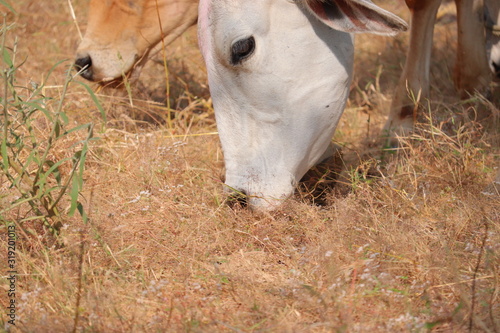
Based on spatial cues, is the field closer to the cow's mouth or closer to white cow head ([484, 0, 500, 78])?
the cow's mouth

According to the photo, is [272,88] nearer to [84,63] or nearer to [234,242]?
[234,242]

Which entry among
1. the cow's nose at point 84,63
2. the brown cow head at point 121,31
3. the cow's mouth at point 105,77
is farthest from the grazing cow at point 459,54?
the cow's nose at point 84,63

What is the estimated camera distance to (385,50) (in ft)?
17.7

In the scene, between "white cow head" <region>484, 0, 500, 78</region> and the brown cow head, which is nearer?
the brown cow head

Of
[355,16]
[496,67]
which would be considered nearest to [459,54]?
[496,67]

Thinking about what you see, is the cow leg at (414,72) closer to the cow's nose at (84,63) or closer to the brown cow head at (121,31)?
the brown cow head at (121,31)

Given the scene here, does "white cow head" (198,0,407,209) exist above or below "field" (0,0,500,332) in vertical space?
above

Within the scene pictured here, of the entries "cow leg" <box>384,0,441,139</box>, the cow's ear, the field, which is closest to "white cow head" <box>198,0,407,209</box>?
the cow's ear

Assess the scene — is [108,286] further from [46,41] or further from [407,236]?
[46,41]

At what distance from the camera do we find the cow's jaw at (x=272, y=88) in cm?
266

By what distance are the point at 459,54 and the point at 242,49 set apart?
191cm

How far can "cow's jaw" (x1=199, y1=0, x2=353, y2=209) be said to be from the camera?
2.66 metres

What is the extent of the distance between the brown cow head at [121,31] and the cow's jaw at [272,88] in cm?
109

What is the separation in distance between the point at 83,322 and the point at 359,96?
120 inches
